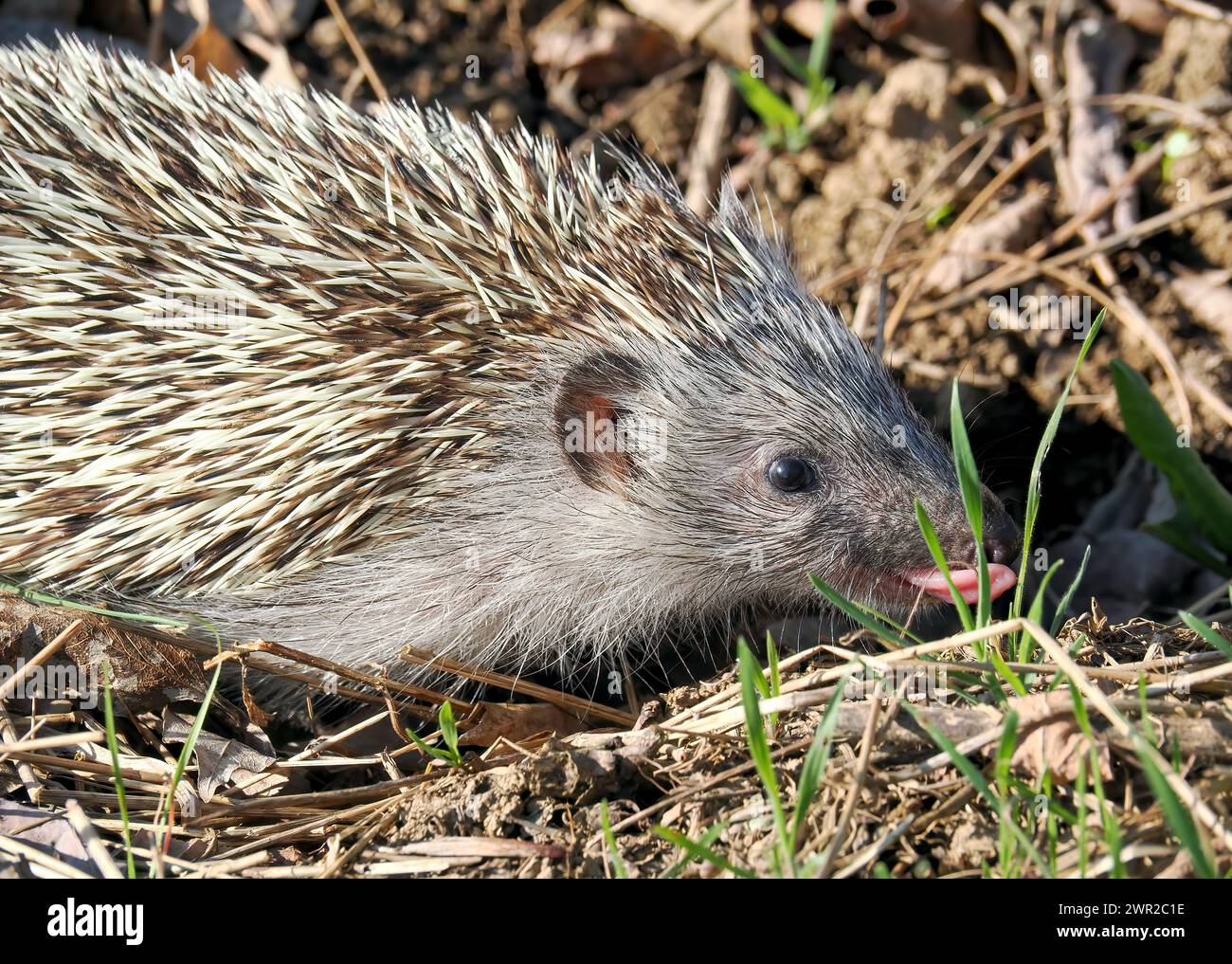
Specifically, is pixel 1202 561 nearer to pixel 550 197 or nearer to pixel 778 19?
pixel 550 197

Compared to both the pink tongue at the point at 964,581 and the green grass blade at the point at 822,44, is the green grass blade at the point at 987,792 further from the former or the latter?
the green grass blade at the point at 822,44

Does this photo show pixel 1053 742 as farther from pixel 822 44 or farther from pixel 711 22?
pixel 711 22

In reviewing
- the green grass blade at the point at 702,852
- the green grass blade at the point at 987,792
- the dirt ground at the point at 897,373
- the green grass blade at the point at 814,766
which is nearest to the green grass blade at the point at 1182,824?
the dirt ground at the point at 897,373

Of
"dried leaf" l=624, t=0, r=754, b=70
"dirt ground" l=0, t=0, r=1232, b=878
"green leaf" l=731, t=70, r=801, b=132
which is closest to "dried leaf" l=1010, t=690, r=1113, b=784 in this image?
"dirt ground" l=0, t=0, r=1232, b=878

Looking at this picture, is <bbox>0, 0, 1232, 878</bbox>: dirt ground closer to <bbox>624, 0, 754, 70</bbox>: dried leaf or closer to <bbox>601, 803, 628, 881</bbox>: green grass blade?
<bbox>624, 0, 754, 70</bbox>: dried leaf

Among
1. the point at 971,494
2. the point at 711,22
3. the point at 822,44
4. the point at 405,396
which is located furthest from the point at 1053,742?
the point at 711,22
